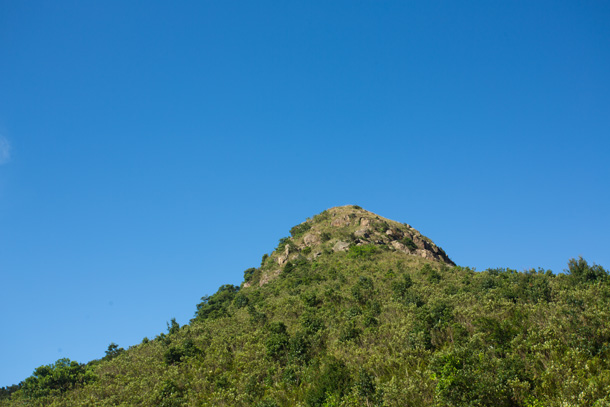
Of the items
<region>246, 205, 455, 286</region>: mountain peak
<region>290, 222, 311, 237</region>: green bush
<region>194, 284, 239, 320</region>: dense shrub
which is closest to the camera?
<region>194, 284, 239, 320</region>: dense shrub

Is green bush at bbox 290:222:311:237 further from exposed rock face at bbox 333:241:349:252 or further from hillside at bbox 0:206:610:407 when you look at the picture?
hillside at bbox 0:206:610:407

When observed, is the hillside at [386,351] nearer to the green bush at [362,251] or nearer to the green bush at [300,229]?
the green bush at [362,251]

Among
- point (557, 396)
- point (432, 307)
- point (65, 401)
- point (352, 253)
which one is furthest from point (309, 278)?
point (557, 396)

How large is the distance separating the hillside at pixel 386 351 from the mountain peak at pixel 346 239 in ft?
87.5

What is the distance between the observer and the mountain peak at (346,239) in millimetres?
123831

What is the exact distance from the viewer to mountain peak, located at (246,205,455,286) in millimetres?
123831

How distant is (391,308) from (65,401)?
50317 millimetres

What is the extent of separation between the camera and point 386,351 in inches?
1908

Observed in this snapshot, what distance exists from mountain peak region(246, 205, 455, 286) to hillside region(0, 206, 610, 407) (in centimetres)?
2668

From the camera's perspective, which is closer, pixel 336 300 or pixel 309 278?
pixel 336 300

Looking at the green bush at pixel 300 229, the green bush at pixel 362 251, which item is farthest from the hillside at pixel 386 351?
the green bush at pixel 300 229

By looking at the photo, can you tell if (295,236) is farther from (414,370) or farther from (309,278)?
(414,370)

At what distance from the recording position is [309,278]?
102m

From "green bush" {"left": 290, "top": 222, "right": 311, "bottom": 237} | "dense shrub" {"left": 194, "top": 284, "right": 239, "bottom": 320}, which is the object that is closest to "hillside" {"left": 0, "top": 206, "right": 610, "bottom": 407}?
"dense shrub" {"left": 194, "top": 284, "right": 239, "bottom": 320}
